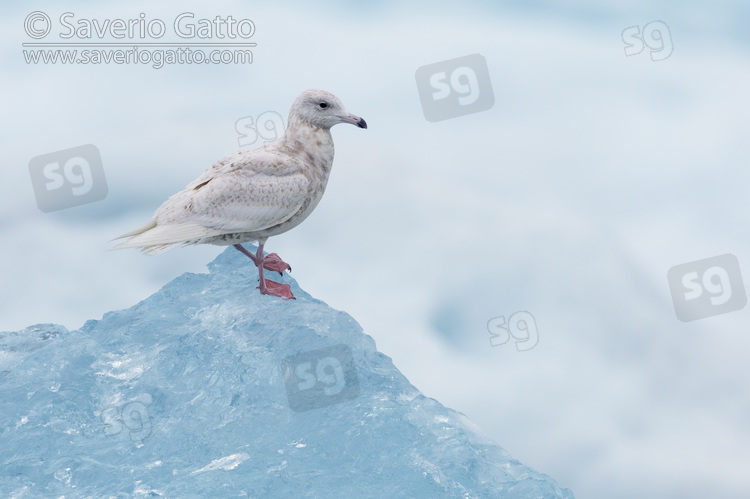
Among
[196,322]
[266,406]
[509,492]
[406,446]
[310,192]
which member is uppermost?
[310,192]

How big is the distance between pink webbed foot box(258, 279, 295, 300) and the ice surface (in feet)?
0.23

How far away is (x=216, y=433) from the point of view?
8656mm

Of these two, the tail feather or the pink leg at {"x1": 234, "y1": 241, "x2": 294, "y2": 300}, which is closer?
the tail feather

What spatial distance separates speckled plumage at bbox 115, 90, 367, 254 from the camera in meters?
8.70

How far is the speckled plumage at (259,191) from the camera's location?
28.6 ft

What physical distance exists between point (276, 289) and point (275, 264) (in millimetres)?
325

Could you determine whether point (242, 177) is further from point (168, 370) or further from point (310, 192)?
point (168, 370)

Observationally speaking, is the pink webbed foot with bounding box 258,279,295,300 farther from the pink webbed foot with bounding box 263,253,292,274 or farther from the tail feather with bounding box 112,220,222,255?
the tail feather with bounding box 112,220,222,255

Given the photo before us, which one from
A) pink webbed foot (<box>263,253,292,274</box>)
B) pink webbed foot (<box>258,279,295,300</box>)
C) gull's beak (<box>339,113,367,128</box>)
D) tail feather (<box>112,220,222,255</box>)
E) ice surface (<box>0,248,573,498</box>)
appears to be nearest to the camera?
ice surface (<box>0,248,573,498</box>)

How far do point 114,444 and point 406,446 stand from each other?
2.40 meters

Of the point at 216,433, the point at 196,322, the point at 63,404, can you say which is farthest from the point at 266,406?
the point at 63,404

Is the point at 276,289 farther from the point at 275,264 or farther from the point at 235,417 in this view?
the point at 235,417

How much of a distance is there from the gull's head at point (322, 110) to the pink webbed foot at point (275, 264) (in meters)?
1.49

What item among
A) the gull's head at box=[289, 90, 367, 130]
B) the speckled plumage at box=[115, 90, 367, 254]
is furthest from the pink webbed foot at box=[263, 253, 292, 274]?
the gull's head at box=[289, 90, 367, 130]
